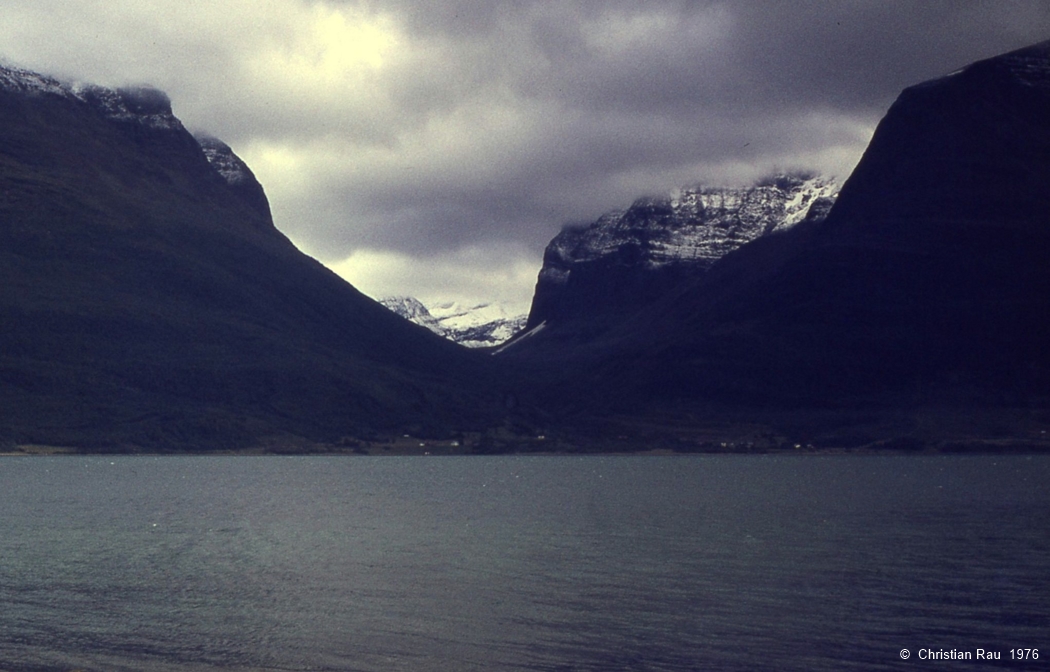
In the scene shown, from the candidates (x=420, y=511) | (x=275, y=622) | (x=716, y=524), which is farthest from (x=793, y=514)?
(x=275, y=622)

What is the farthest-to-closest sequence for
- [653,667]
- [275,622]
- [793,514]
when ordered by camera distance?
[793,514]
[275,622]
[653,667]

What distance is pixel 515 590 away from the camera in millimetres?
79688

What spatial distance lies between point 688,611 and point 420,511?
3270 inches

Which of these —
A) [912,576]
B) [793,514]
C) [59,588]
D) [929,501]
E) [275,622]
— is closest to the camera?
[275,622]

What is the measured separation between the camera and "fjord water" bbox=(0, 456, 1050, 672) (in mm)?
61000

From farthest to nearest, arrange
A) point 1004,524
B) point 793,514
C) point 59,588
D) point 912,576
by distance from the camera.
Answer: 1. point 793,514
2. point 1004,524
3. point 912,576
4. point 59,588

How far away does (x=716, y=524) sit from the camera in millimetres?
128750

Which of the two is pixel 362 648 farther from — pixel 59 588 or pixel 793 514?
pixel 793 514

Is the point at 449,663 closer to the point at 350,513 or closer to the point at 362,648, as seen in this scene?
the point at 362,648

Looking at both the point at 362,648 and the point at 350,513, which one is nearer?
the point at 362,648

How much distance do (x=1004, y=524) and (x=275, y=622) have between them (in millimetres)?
89559

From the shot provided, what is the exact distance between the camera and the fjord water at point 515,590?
61.0 metres

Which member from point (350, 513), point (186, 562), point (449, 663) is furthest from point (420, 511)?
point (449, 663)

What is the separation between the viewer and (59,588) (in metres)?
79.8
